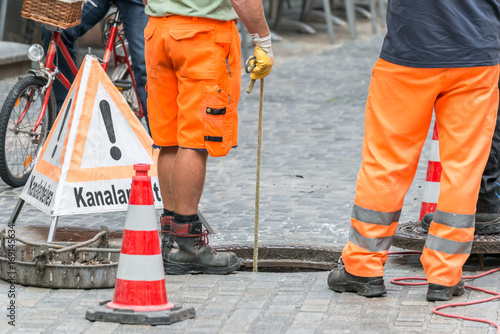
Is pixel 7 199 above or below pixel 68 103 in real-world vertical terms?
below

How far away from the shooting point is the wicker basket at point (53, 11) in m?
6.17

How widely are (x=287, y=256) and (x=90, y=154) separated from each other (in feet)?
4.00

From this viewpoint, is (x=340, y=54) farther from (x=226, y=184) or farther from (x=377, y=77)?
(x=377, y=77)

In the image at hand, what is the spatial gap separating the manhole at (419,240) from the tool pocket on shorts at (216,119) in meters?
1.03

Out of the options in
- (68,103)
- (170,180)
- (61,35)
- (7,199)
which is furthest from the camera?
(61,35)

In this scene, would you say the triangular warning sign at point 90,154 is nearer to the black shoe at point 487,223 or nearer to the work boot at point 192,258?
the work boot at point 192,258

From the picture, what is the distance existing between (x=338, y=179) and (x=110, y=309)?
132 inches

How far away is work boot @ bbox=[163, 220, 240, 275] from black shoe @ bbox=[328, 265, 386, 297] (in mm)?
610

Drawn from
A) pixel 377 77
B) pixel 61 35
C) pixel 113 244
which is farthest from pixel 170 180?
pixel 61 35

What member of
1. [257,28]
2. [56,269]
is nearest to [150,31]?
[257,28]

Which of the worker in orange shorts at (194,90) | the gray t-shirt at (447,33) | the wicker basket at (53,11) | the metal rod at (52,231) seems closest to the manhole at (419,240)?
the worker in orange shorts at (194,90)

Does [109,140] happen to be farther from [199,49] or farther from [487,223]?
[487,223]

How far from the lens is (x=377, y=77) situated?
13.8 feet

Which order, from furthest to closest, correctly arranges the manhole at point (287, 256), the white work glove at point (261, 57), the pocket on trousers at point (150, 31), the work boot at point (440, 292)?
the manhole at point (287, 256)
the pocket on trousers at point (150, 31)
the white work glove at point (261, 57)
the work boot at point (440, 292)
